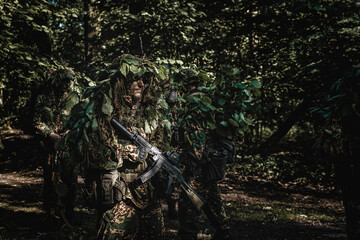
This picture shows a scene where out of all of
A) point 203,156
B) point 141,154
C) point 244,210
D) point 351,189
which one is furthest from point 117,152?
point 244,210

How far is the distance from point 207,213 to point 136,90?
240cm

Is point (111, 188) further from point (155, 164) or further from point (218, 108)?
point (218, 108)

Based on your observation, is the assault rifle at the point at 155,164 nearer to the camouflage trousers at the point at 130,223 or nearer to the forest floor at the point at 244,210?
the camouflage trousers at the point at 130,223

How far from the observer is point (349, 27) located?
328 inches

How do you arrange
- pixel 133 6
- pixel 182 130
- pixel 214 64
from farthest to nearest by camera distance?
pixel 214 64, pixel 133 6, pixel 182 130

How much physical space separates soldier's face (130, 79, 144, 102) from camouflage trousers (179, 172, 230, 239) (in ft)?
6.00

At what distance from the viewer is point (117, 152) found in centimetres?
345

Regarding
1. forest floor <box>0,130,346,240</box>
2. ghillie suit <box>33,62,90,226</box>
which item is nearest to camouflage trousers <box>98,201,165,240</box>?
forest floor <box>0,130,346,240</box>

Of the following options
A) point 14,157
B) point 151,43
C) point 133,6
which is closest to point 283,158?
point 151,43

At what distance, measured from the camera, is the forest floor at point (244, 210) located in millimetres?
5555

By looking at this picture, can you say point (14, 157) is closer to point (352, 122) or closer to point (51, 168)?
point (51, 168)

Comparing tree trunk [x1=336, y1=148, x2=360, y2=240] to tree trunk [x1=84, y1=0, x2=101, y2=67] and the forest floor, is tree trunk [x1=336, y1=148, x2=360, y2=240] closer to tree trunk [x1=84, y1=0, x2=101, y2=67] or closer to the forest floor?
the forest floor

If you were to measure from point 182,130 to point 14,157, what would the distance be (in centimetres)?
1272

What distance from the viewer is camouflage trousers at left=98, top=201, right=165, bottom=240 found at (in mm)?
3131
